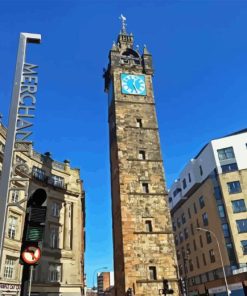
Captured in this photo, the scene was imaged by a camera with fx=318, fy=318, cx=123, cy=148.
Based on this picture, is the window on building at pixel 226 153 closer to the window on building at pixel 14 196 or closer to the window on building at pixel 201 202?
the window on building at pixel 201 202

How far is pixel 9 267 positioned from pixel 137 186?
17.9 m

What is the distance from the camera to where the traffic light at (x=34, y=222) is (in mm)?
4637

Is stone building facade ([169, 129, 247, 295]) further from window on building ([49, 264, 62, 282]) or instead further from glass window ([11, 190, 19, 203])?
glass window ([11, 190, 19, 203])

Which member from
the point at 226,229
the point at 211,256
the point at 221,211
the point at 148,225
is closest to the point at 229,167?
the point at 221,211

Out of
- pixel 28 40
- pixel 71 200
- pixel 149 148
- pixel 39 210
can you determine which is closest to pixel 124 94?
pixel 149 148

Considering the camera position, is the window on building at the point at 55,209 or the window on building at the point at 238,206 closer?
the window on building at the point at 55,209

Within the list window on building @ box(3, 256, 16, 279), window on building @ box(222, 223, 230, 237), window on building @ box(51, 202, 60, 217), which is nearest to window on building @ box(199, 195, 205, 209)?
window on building @ box(222, 223, 230, 237)

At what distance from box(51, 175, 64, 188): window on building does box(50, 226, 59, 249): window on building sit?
5561 mm

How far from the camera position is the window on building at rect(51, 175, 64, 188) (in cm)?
4055

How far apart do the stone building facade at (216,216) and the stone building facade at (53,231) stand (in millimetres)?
18231

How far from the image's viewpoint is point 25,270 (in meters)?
4.54

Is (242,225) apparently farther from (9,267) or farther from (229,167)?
(9,267)

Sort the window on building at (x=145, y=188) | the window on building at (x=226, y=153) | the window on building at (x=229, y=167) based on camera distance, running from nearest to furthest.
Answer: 1. the window on building at (x=145, y=188)
2. the window on building at (x=229, y=167)
3. the window on building at (x=226, y=153)

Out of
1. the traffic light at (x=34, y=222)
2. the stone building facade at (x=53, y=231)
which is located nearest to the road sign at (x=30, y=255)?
the traffic light at (x=34, y=222)
